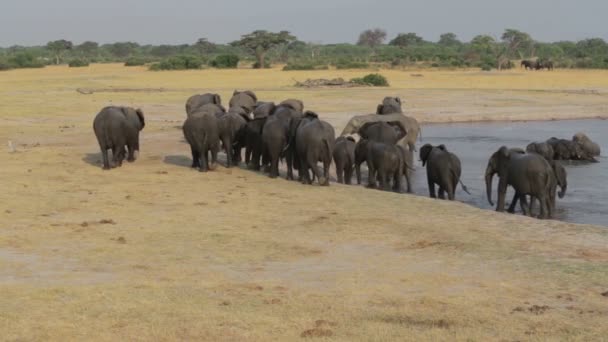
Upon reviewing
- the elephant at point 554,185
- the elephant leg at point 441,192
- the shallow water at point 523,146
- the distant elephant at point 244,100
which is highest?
the distant elephant at point 244,100

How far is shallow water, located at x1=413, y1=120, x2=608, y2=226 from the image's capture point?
1431 cm

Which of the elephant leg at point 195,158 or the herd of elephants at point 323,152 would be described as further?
the elephant leg at point 195,158

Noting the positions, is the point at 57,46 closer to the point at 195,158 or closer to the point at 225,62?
the point at 225,62

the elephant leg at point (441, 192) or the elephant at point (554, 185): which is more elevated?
the elephant at point (554, 185)

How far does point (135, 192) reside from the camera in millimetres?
12961

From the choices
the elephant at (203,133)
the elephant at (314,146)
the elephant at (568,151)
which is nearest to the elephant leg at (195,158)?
the elephant at (203,133)

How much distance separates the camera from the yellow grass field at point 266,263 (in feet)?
21.2

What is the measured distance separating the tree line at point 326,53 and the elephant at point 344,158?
47.9 metres

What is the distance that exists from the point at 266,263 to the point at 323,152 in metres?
5.75

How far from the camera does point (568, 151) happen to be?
2022 centimetres

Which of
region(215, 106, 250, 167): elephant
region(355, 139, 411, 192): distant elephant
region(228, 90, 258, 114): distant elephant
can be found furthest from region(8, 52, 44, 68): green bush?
region(355, 139, 411, 192): distant elephant

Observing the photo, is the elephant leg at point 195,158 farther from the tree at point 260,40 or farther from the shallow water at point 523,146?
the tree at point 260,40

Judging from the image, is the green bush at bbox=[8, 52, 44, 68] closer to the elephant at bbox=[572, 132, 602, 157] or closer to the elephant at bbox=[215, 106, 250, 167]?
the elephant at bbox=[215, 106, 250, 167]

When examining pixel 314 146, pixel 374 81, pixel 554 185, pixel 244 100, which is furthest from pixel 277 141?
pixel 374 81
